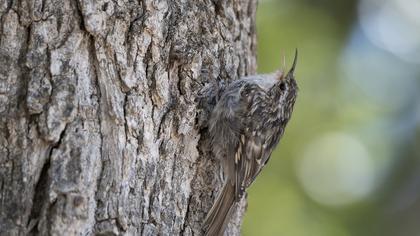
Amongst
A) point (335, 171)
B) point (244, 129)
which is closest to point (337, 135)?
point (335, 171)

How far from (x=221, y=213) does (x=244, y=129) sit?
59 cm

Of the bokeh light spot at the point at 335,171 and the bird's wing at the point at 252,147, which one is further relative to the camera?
the bokeh light spot at the point at 335,171

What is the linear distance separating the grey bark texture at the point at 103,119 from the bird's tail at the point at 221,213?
30 mm

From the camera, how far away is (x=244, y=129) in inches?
132

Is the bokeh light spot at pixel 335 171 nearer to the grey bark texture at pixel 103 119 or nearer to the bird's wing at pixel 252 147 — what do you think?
the bird's wing at pixel 252 147

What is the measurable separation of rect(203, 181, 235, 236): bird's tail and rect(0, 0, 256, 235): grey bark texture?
1.2 inches

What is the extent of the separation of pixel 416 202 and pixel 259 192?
1.03m

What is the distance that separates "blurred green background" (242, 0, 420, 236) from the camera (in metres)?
4.56

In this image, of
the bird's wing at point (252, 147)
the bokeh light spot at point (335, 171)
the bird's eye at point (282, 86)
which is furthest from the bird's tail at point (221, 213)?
the bokeh light spot at point (335, 171)

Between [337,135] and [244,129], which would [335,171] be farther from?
[244,129]

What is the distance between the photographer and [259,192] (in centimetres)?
454

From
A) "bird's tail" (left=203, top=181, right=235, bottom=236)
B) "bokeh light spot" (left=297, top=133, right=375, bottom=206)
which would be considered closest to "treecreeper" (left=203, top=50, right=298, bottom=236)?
"bird's tail" (left=203, top=181, right=235, bottom=236)

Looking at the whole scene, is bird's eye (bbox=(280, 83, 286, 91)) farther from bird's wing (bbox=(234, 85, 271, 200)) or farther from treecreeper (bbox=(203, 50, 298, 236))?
bird's wing (bbox=(234, 85, 271, 200))

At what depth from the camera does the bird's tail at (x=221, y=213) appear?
111 inches
